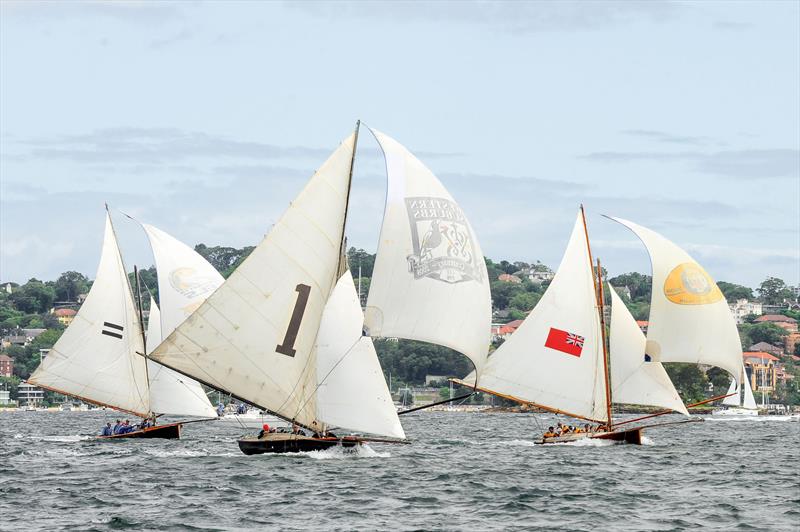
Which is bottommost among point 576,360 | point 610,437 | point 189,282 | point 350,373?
point 610,437

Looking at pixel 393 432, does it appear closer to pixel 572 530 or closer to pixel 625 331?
pixel 572 530

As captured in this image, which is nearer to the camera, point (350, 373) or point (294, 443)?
point (350, 373)

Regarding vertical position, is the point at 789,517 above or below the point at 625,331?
below

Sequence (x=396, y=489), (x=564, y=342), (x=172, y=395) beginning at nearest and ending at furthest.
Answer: (x=396, y=489) → (x=564, y=342) → (x=172, y=395)

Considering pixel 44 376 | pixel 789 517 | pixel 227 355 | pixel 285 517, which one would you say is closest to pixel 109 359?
pixel 44 376

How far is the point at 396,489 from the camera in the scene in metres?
48.7

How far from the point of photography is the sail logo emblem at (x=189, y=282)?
72.0 m

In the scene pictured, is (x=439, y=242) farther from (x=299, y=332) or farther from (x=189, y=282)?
(x=189, y=282)

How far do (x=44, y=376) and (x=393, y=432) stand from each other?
25948 millimetres

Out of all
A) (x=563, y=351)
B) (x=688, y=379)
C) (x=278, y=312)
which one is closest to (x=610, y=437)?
(x=563, y=351)

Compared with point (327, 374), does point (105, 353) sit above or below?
above

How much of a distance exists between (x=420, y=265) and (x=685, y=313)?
21332 millimetres

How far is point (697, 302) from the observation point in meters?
68.3

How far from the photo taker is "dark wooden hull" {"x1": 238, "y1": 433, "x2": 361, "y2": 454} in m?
55.8
